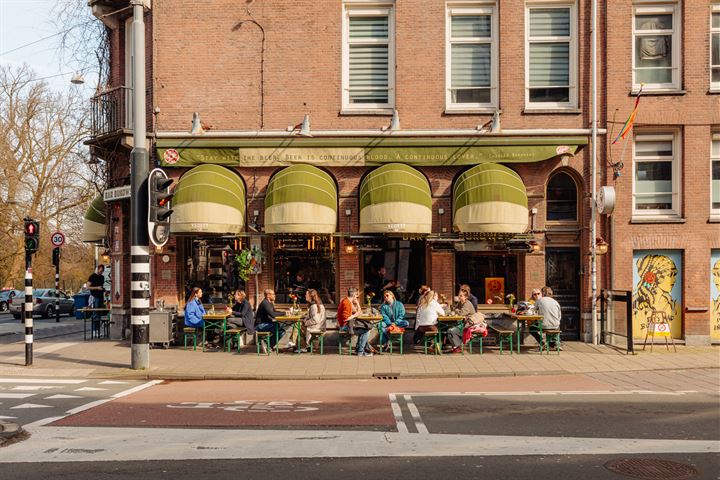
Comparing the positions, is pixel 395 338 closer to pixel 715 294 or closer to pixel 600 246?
pixel 600 246

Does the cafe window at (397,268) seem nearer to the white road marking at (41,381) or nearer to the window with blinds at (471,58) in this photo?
→ the window with blinds at (471,58)

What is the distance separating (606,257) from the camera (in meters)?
18.3

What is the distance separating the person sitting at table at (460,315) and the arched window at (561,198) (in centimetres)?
364

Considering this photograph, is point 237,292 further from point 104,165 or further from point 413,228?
point 104,165

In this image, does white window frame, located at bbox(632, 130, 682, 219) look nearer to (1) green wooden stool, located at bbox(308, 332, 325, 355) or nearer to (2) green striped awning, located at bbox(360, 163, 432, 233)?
(2) green striped awning, located at bbox(360, 163, 432, 233)

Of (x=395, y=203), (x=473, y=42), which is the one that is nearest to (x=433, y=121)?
(x=473, y=42)

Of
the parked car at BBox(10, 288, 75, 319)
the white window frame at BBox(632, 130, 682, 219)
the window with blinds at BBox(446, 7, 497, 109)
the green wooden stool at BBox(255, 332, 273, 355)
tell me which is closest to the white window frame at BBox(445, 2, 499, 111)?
the window with blinds at BBox(446, 7, 497, 109)

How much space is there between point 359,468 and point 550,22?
50.2 ft

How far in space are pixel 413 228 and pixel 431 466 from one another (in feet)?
35.0

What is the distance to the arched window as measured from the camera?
18672 millimetres

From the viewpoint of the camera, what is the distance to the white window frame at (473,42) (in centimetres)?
1844

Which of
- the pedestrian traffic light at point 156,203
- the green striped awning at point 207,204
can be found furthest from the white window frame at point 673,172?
the pedestrian traffic light at point 156,203

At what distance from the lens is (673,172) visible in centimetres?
1853

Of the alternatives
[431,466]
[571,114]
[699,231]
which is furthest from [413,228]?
[431,466]
